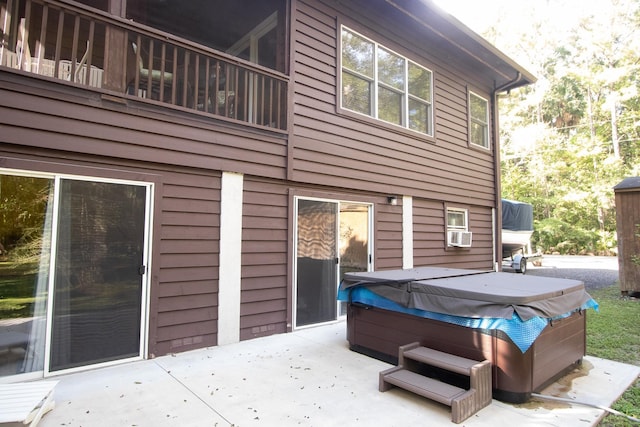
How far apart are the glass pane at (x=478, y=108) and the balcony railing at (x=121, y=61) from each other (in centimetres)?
497

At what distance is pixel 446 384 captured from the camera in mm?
2721

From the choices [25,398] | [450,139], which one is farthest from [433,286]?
[450,139]

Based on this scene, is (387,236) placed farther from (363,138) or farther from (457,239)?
(457,239)

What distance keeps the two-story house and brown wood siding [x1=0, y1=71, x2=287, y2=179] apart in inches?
0.6

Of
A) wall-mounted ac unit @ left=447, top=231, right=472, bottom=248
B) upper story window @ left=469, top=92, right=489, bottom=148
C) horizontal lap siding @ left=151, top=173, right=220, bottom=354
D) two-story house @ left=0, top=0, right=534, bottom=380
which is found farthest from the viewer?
upper story window @ left=469, top=92, right=489, bottom=148

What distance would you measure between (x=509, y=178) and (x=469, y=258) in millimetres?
14870

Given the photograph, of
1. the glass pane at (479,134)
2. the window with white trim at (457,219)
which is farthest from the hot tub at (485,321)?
the glass pane at (479,134)

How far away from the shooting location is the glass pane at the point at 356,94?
5.48 meters

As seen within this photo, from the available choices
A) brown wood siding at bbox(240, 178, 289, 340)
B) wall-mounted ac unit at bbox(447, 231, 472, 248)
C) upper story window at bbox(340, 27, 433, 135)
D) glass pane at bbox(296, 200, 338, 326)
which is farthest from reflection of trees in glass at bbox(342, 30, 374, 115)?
wall-mounted ac unit at bbox(447, 231, 472, 248)

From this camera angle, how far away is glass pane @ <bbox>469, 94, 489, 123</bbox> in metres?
7.98

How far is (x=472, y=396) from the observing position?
8.25 feet

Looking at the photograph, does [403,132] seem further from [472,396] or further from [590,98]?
[590,98]

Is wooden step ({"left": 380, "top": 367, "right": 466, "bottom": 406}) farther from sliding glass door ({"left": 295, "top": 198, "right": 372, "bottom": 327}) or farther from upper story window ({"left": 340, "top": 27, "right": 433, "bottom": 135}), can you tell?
upper story window ({"left": 340, "top": 27, "right": 433, "bottom": 135})

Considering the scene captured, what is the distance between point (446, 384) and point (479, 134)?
22.5 feet
